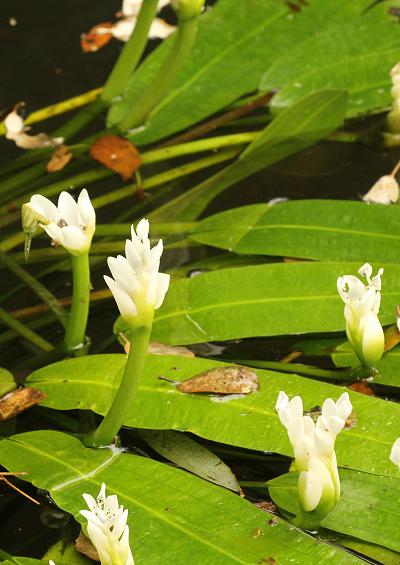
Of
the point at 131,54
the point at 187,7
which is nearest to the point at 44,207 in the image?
the point at 187,7

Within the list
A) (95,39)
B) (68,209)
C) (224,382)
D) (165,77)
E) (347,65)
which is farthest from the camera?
(95,39)

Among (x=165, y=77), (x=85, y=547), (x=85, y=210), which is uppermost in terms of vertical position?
(x=165, y=77)

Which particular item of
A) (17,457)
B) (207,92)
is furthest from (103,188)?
(17,457)

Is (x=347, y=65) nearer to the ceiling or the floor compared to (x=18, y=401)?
nearer to the ceiling

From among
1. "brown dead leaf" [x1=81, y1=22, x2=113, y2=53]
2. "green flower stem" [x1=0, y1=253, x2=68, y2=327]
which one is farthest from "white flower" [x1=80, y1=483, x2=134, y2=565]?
"brown dead leaf" [x1=81, y1=22, x2=113, y2=53]

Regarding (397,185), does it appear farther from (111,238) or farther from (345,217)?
(111,238)

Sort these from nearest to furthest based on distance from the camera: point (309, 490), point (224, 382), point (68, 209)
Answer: point (309, 490) < point (68, 209) < point (224, 382)

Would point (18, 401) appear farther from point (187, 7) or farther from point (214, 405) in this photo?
point (187, 7)

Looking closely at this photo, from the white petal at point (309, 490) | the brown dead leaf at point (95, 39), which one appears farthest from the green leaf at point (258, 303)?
the brown dead leaf at point (95, 39)

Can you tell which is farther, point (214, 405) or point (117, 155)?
point (117, 155)
